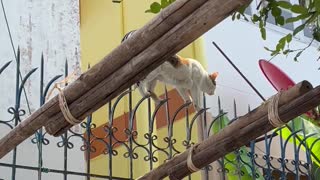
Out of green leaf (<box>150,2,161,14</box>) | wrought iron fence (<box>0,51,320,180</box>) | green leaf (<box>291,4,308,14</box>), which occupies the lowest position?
green leaf (<box>291,4,308,14</box>)

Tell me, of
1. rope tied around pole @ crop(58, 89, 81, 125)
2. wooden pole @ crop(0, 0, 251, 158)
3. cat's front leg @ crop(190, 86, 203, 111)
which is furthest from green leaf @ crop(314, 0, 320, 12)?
cat's front leg @ crop(190, 86, 203, 111)

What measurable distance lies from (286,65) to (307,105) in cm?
525

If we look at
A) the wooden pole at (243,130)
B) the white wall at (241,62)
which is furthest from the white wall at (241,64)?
the wooden pole at (243,130)

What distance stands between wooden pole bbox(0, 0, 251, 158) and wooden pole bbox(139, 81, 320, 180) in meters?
0.63

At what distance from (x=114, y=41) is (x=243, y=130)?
504 centimetres

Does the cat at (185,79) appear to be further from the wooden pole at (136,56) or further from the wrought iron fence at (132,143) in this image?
the wooden pole at (136,56)

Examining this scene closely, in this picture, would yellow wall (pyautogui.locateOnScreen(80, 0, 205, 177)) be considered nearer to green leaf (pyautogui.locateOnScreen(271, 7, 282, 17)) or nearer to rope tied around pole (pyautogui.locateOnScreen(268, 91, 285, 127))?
rope tied around pole (pyautogui.locateOnScreen(268, 91, 285, 127))

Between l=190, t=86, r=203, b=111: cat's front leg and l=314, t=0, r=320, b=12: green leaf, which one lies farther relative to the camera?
l=190, t=86, r=203, b=111: cat's front leg

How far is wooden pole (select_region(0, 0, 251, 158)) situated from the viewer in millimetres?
1959

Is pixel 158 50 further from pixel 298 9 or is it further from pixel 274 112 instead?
pixel 274 112

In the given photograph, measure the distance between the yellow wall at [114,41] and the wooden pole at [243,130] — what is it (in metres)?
3.32

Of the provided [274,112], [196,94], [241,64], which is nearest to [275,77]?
[241,64]

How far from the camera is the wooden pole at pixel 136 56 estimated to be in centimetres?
196

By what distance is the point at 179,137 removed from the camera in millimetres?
6527
